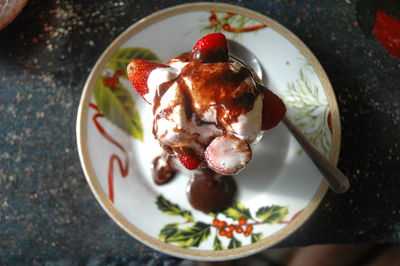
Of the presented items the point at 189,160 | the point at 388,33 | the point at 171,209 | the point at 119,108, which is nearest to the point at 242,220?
the point at 171,209

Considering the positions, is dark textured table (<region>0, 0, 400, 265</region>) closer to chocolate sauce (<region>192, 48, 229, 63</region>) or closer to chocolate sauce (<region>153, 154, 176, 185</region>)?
chocolate sauce (<region>153, 154, 176, 185</region>)

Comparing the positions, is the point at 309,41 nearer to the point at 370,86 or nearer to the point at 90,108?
the point at 370,86

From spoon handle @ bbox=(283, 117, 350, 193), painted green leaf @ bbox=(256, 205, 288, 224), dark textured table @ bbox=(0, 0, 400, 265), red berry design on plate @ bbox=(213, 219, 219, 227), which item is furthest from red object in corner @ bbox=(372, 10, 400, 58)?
red berry design on plate @ bbox=(213, 219, 219, 227)

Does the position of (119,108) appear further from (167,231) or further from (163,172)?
(167,231)

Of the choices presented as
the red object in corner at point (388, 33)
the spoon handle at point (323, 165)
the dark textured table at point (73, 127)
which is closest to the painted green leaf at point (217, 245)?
the dark textured table at point (73, 127)

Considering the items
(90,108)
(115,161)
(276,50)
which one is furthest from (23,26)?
(276,50)

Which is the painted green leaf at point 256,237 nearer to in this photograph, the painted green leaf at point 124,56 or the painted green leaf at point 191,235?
the painted green leaf at point 191,235

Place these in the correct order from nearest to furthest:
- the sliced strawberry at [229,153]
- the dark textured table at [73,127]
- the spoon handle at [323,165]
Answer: the sliced strawberry at [229,153] → the spoon handle at [323,165] → the dark textured table at [73,127]
